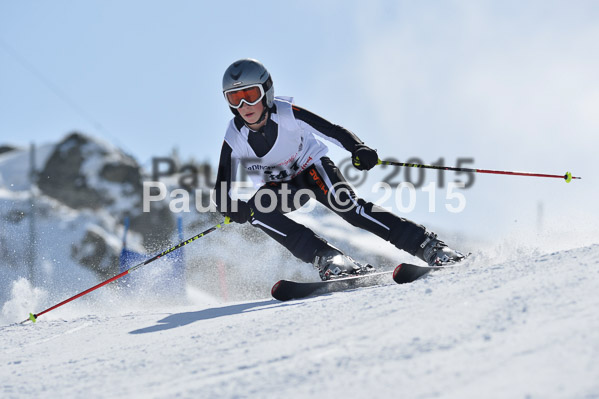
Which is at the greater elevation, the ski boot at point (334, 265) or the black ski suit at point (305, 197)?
the black ski suit at point (305, 197)

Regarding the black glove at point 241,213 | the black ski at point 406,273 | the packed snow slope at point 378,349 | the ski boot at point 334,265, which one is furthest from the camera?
the black glove at point 241,213

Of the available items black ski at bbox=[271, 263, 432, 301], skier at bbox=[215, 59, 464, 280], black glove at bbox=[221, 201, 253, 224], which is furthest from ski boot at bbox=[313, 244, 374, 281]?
black glove at bbox=[221, 201, 253, 224]

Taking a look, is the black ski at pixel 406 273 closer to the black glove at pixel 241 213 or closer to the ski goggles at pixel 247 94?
the black glove at pixel 241 213

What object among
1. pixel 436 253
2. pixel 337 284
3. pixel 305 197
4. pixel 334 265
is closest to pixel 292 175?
pixel 305 197

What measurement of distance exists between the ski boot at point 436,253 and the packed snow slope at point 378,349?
3.52 ft

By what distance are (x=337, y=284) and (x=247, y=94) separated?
153 cm

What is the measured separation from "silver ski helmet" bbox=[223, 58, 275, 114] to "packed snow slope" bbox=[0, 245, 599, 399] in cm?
182

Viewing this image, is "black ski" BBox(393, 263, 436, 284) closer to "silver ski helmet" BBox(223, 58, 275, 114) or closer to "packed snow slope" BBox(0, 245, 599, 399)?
"packed snow slope" BBox(0, 245, 599, 399)

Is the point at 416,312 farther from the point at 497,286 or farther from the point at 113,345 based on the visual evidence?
the point at 113,345

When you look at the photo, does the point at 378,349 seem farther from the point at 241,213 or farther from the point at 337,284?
the point at 241,213

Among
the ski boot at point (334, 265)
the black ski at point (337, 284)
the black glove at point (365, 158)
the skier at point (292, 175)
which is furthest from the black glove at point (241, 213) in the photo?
the black glove at point (365, 158)

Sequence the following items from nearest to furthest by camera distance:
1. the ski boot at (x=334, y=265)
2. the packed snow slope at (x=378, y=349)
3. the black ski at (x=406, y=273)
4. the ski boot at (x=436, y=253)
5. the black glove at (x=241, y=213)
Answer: the packed snow slope at (x=378, y=349), the black ski at (x=406, y=273), the ski boot at (x=436, y=253), the ski boot at (x=334, y=265), the black glove at (x=241, y=213)

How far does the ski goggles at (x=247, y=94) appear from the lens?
4.16 meters

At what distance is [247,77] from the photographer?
13.6 feet
